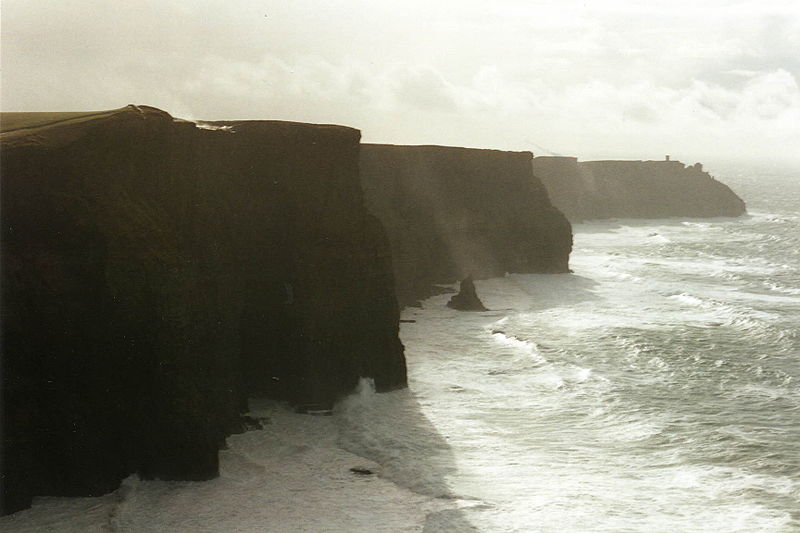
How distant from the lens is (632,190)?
415 feet

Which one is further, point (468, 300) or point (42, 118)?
point (468, 300)

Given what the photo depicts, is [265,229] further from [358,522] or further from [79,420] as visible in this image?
[358,522]

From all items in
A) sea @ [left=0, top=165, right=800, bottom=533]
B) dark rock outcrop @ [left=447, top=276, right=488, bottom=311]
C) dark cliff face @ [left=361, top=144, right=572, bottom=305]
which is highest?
dark cliff face @ [left=361, top=144, right=572, bottom=305]

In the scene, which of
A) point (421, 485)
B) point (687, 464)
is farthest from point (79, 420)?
point (687, 464)

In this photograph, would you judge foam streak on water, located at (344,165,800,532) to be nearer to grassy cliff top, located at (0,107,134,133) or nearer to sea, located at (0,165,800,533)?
sea, located at (0,165,800,533)

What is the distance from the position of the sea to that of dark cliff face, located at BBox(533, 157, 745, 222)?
67356 millimetres

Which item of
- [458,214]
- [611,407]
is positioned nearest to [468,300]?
[458,214]

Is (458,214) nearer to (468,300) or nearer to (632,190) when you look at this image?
(468,300)

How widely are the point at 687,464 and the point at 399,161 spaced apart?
33.2 m

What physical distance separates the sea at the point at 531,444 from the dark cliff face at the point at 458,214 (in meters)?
7.51

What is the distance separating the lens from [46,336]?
19.2 metres

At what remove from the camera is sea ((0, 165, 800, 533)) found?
19.2 metres

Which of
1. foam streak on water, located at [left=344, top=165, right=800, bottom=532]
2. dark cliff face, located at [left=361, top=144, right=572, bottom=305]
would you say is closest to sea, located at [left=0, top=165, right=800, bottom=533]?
foam streak on water, located at [left=344, top=165, right=800, bottom=532]

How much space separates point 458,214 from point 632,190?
75.1 meters
